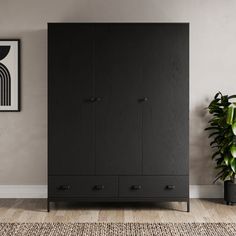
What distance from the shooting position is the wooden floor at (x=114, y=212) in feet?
13.4

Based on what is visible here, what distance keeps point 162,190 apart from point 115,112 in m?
0.85

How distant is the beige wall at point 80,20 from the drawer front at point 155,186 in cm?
62

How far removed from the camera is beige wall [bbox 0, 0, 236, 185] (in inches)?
189

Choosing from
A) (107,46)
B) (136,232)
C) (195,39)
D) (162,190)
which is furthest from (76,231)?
(195,39)

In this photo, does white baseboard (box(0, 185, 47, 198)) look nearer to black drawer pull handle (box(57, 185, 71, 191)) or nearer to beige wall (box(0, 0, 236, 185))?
beige wall (box(0, 0, 236, 185))

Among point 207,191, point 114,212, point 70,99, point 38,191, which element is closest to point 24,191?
point 38,191

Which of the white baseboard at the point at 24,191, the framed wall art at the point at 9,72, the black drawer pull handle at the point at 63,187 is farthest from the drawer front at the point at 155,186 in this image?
the framed wall art at the point at 9,72

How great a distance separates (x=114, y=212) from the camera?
14.2 feet

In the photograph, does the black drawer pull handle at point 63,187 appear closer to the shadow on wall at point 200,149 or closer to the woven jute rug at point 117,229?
the woven jute rug at point 117,229

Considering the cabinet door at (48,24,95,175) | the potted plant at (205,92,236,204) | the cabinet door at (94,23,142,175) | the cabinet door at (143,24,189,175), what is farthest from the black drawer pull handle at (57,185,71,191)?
the potted plant at (205,92,236,204)

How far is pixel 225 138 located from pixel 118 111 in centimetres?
110

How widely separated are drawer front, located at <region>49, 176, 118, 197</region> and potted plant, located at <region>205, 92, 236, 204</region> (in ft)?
3.63

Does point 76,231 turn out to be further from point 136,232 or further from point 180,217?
point 180,217

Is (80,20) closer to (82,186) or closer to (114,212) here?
(82,186)
